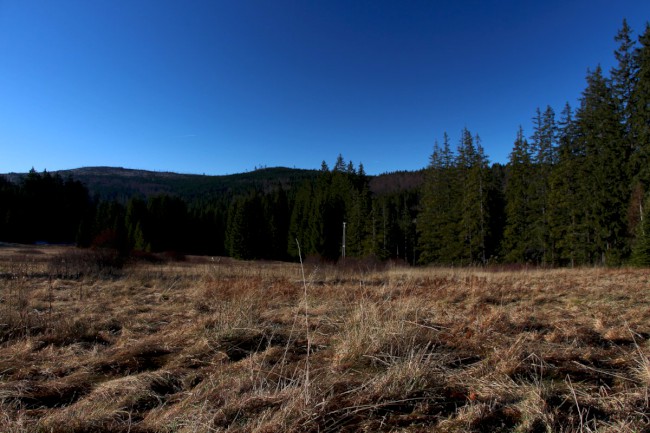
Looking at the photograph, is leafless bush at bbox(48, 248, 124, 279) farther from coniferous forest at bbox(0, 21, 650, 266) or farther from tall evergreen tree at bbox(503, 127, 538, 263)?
tall evergreen tree at bbox(503, 127, 538, 263)

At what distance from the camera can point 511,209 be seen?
103ft

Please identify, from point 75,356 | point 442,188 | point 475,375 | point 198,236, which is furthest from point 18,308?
point 198,236

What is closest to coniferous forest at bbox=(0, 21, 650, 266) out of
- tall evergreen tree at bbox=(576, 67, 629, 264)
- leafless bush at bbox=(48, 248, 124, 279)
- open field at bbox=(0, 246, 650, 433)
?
tall evergreen tree at bbox=(576, 67, 629, 264)

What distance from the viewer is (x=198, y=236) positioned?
69.6 m

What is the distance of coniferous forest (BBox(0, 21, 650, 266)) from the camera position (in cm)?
2364

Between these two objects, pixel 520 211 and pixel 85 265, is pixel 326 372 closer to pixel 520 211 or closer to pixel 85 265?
pixel 85 265

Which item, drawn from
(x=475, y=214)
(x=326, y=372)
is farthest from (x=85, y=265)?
(x=475, y=214)

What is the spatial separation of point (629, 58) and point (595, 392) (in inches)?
1269

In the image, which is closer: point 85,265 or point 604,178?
point 85,265

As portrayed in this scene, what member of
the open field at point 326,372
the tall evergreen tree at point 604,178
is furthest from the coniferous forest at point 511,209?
the open field at point 326,372

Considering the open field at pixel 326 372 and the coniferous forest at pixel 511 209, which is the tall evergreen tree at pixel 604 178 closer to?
the coniferous forest at pixel 511 209

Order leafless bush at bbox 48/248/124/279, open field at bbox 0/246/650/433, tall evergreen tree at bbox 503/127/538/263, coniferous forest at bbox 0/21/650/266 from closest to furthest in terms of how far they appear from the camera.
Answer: open field at bbox 0/246/650/433
leafless bush at bbox 48/248/124/279
coniferous forest at bbox 0/21/650/266
tall evergreen tree at bbox 503/127/538/263

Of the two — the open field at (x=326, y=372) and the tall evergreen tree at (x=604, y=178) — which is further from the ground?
the tall evergreen tree at (x=604, y=178)

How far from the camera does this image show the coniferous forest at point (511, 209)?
2364 centimetres
